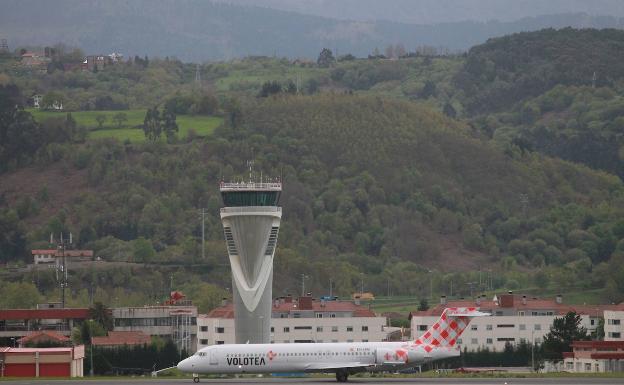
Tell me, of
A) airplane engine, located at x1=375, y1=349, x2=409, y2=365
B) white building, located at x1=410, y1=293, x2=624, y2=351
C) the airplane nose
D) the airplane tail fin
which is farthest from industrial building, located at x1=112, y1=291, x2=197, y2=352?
the airplane tail fin

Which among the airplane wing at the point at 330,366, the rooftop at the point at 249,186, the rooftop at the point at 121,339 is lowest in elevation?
the airplane wing at the point at 330,366

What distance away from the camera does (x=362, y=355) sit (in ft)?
389

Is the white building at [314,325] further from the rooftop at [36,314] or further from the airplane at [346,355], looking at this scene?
the airplane at [346,355]

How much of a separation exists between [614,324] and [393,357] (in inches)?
2582

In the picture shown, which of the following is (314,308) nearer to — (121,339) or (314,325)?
(314,325)

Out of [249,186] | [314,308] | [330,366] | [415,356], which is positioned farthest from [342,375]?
[314,308]

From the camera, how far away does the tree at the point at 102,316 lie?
18588 cm

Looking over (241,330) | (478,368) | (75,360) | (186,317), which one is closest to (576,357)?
(478,368)

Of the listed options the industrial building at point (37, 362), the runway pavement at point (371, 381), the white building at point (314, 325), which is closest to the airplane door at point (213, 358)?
the runway pavement at point (371, 381)

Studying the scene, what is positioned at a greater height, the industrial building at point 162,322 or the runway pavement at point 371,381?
the industrial building at point 162,322

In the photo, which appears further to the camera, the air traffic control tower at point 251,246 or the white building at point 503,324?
the white building at point 503,324

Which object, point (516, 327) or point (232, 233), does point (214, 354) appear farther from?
point (516, 327)

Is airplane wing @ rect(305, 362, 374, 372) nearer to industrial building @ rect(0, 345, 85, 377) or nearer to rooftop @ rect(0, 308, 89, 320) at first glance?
industrial building @ rect(0, 345, 85, 377)

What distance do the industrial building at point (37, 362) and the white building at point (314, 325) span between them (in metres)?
48.2
